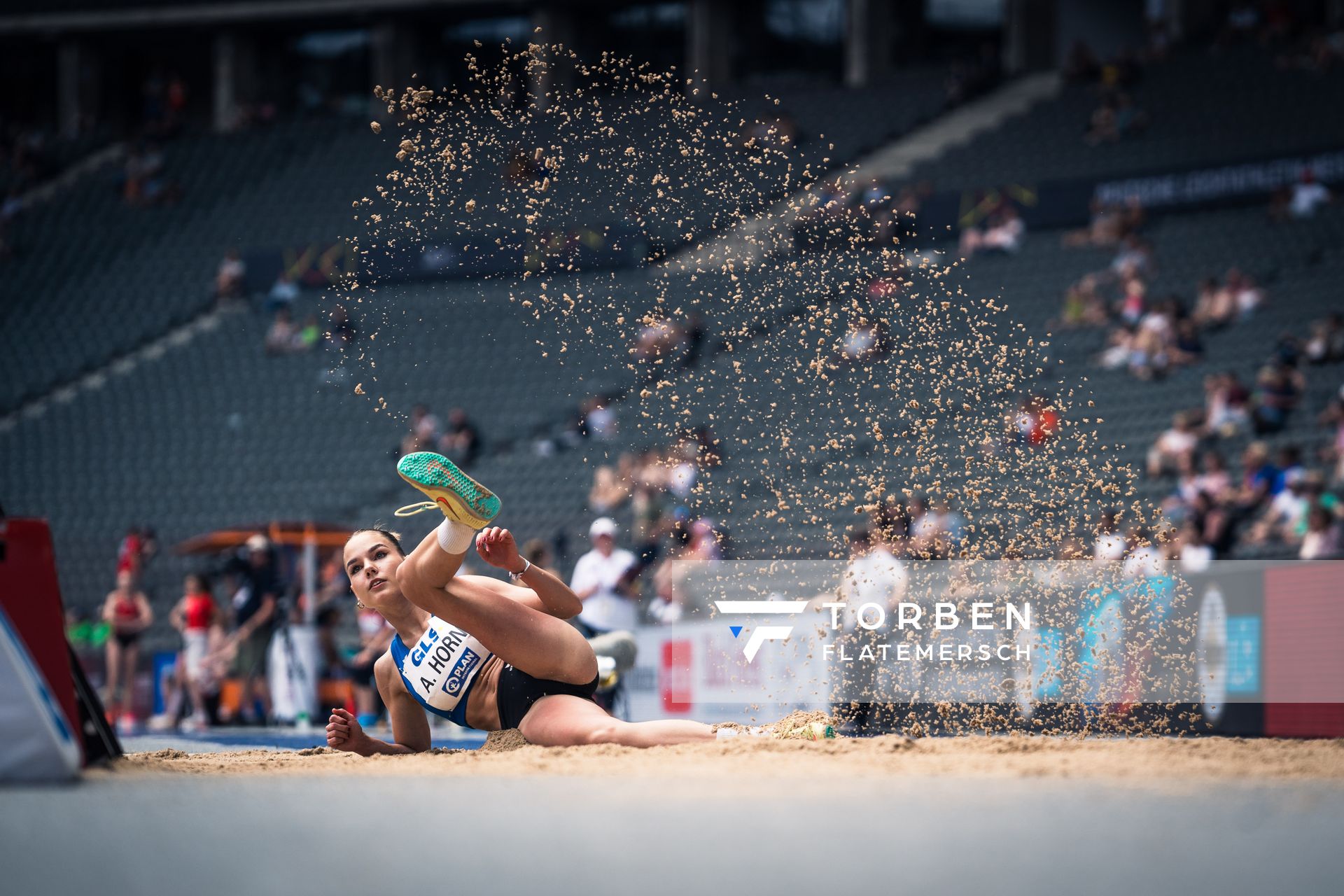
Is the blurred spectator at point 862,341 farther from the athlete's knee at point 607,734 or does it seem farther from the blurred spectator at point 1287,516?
the athlete's knee at point 607,734

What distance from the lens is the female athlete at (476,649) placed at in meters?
6.12

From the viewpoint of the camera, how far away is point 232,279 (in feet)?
85.4

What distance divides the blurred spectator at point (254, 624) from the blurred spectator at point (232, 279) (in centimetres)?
1276

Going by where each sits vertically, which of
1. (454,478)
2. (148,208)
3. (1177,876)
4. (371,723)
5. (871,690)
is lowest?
(371,723)

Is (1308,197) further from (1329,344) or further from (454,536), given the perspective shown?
(454,536)

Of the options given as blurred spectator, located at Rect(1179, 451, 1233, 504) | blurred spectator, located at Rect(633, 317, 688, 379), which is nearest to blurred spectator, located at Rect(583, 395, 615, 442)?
blurred spectator, located at Rect(633, 317, 688, 379)

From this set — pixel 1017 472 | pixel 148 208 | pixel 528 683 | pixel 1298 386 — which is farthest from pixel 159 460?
pixel 528 683

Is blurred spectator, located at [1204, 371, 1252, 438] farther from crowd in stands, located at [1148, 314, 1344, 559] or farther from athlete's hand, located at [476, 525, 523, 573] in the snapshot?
athlete's hand, located at [476, 525, 523, 573]

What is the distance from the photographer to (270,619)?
1414cm

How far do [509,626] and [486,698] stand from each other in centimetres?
66

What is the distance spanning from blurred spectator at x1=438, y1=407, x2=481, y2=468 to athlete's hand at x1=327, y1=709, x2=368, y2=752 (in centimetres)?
1267

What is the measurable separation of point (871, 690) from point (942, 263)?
40.9 feet

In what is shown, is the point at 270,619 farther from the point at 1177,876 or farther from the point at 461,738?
the point at 1177,876

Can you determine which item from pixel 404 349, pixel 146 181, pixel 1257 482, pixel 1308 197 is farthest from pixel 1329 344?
pixel 146 181
